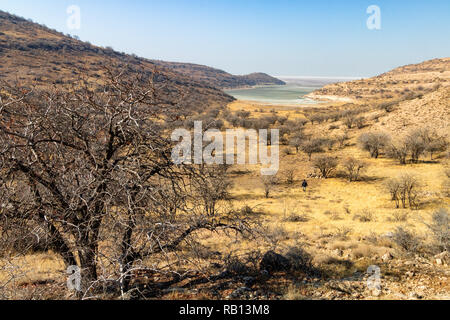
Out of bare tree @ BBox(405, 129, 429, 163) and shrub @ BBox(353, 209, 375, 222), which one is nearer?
shrub @ BBox(353, 209, 375, 222)

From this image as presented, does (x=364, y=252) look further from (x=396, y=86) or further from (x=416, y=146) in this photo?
(x=396, y=86)

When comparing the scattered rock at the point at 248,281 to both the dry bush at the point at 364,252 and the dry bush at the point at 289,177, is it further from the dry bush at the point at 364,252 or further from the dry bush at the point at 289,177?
the dry bush at the point at 289,177

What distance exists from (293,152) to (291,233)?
2043 centimetres

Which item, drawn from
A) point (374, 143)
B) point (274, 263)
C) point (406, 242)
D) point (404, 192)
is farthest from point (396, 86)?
point (274, 263)

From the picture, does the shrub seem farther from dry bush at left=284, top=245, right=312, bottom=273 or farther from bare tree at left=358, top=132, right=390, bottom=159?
bare tree at left=358, top=132, right=390, bottom=159

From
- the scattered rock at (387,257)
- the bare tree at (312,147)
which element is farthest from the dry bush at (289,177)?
the scattered rock at (387,257)

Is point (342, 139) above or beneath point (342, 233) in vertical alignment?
above

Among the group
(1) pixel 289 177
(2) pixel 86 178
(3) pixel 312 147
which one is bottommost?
(1) pixel 289 177

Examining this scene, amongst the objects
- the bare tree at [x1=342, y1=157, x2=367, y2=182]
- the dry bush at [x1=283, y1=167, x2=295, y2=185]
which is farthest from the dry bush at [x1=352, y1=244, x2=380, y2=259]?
the bare tree at [x1=342, y1=157, x2=367, y2=182]

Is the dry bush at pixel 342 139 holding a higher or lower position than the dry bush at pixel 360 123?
lower
